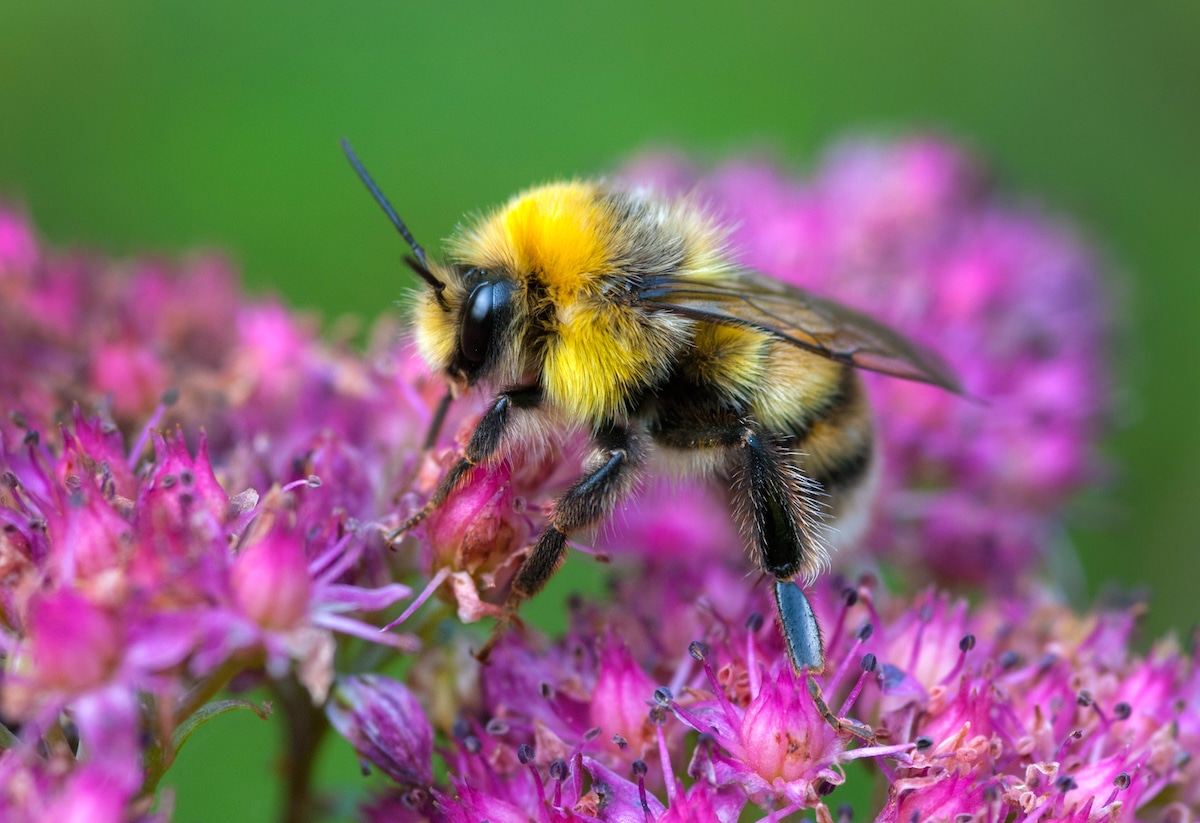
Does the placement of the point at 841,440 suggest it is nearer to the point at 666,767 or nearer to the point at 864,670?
the point at 864,670

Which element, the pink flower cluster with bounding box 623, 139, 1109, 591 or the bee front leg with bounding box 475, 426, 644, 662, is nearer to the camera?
the bee front leg with bounding box 475, 426, 644, 662

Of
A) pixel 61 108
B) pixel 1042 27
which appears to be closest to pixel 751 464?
pixel 61 108

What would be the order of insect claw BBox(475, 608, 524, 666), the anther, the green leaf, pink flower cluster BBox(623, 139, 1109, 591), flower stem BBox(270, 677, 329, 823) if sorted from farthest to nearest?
1. pink flower cluster BBox(623, 139, 1109, 591)
2. flower stem BBox(270, 677, 329, 823)
3. insect claw BBox(475, 608, 524, 666)
4. the anther
5. the green leaf

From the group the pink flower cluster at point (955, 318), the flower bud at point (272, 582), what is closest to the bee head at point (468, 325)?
the flower bud at point (272, 582)

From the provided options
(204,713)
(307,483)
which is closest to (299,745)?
(204,713)

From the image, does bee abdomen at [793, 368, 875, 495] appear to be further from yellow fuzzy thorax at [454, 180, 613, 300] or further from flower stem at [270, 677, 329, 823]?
flower stem at [270, 677, 329, 823]

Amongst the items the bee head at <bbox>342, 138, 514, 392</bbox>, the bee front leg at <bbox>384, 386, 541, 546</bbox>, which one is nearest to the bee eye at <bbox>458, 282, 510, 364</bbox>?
the bee head at <bbox>342, 138, 514, 392</bbox>

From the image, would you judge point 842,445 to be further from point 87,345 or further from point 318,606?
point 87,345
